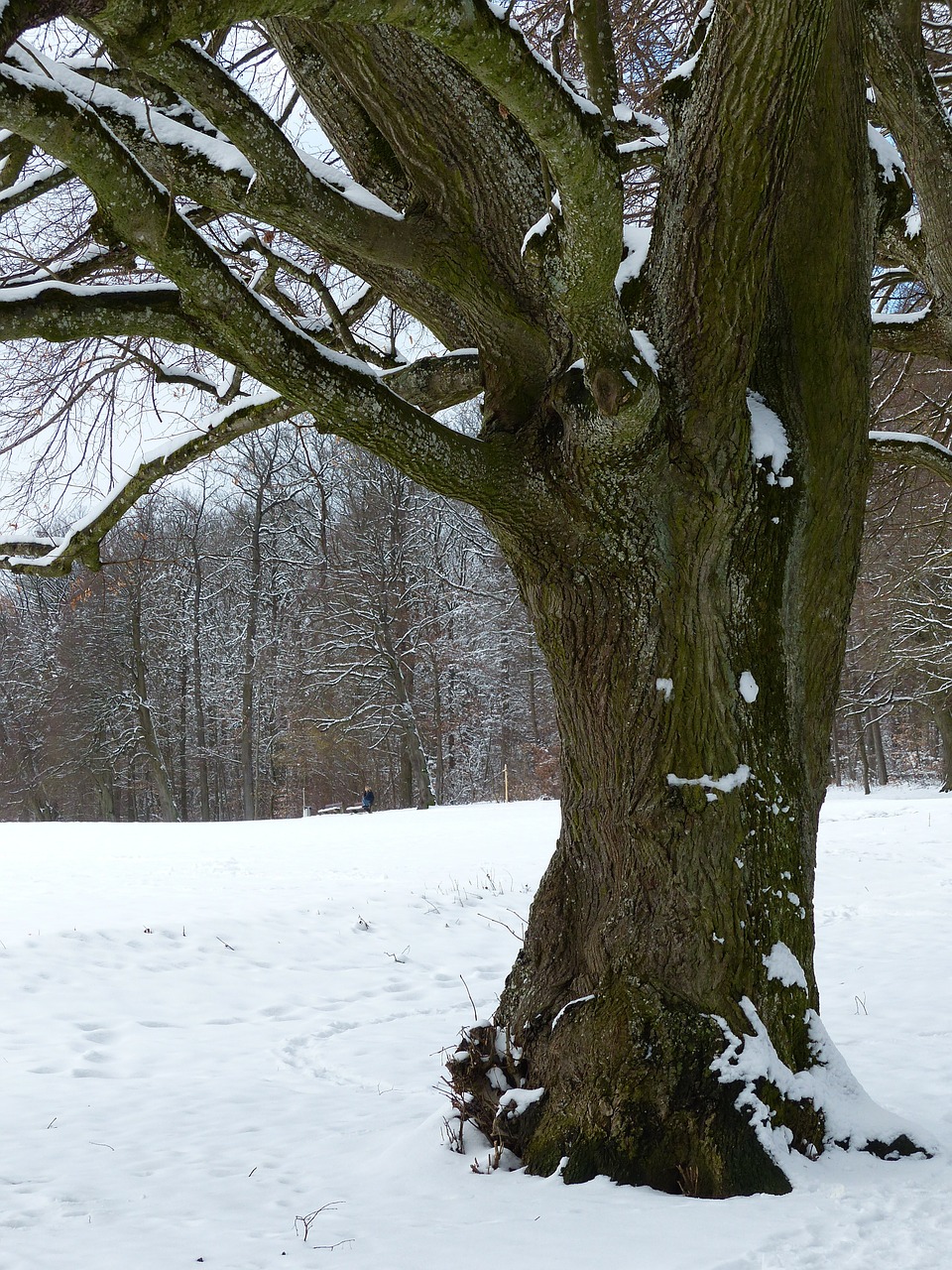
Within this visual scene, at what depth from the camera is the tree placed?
3.17 m

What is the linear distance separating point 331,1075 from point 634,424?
3.81m

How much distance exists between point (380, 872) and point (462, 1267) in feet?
28.4

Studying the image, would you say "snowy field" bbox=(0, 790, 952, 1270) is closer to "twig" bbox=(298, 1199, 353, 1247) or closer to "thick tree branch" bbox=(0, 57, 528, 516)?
"twig" bbox=(298, 1199, 353, 1247)

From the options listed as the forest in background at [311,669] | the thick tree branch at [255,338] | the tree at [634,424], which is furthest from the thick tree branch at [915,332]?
the forest in background at [311,669]

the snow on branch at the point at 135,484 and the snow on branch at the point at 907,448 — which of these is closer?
the snow on branch at the point at 135,484

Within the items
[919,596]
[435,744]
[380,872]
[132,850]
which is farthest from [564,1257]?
[435,744]

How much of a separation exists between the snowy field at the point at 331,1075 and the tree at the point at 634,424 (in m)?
0.43

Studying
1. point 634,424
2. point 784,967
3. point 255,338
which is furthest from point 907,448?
point 255,338

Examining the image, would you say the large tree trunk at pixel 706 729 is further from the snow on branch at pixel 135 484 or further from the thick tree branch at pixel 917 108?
the snow on branch at pixel 135 484

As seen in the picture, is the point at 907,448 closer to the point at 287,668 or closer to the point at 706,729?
the point at 706,729

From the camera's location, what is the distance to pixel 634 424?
3340 millimetres

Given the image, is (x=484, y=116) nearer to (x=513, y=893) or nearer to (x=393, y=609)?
(x=513, y=893)

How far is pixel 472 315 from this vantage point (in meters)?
3.81

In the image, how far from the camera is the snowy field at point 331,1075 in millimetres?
2855
